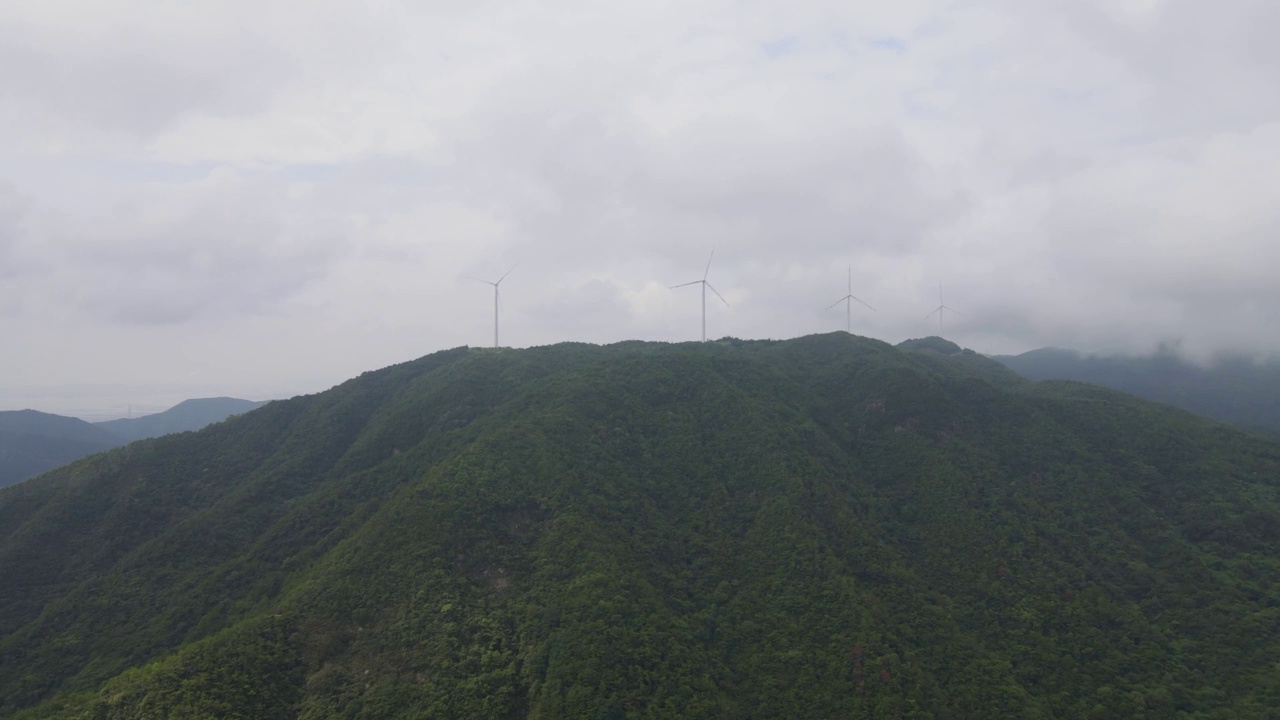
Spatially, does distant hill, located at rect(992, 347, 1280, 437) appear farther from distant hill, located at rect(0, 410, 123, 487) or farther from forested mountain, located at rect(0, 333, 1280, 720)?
distant hill, located at rect(0, 410, 123, 487)

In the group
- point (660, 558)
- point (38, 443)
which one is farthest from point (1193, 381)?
point (38, 443)

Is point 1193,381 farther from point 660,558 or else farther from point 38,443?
point 38,443

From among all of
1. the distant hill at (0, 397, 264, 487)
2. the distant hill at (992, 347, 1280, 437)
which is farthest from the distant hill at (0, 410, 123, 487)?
the distant hill at (992, 347, 1280, 437)

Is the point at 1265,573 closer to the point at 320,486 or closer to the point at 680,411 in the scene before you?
the point at 680,411

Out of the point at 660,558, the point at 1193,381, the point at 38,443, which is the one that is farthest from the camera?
the point at 38,443

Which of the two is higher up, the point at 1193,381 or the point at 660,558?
the point at 1193,381

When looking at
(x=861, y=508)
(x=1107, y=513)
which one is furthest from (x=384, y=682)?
(x=1107, y=513)

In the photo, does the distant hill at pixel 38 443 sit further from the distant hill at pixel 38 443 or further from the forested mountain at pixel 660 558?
the forested mountain at pixel 660 558
